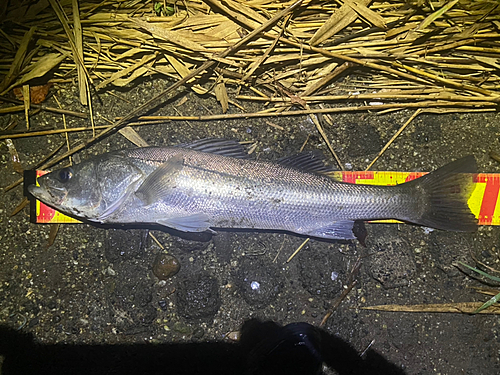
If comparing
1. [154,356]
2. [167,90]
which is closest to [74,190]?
[167,90]

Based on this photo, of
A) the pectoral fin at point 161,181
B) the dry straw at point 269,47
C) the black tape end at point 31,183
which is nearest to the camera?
the pectoral fin at point 161,181

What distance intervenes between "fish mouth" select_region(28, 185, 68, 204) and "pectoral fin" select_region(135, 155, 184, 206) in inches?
28.3

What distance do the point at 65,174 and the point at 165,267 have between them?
51.8 inches

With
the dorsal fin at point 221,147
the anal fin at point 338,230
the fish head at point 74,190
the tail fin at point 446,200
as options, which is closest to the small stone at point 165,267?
the fish head at point 74,190

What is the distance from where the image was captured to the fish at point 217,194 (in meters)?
2.54

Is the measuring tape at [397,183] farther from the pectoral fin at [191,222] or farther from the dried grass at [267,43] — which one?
the pectoral fin at [191,222]

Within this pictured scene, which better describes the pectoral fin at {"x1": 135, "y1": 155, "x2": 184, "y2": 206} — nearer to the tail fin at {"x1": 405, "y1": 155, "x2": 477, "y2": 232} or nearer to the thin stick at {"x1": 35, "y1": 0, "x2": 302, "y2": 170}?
the thin stick at {"x1": 35, "y1": 0, "x2": 302, "y2": 170}

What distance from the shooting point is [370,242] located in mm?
3057

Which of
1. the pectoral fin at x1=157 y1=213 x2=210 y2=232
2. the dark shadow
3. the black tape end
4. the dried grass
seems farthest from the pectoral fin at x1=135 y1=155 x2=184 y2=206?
the dark shadow

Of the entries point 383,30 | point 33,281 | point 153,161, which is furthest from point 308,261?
point 33,281

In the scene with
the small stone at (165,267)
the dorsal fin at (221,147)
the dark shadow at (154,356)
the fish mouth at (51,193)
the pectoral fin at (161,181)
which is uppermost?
the dorsal fin at (221,147)

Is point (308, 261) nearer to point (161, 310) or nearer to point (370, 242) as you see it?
point (370, 242)

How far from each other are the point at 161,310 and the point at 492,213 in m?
3.66

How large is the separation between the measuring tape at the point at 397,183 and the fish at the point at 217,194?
333 mm
